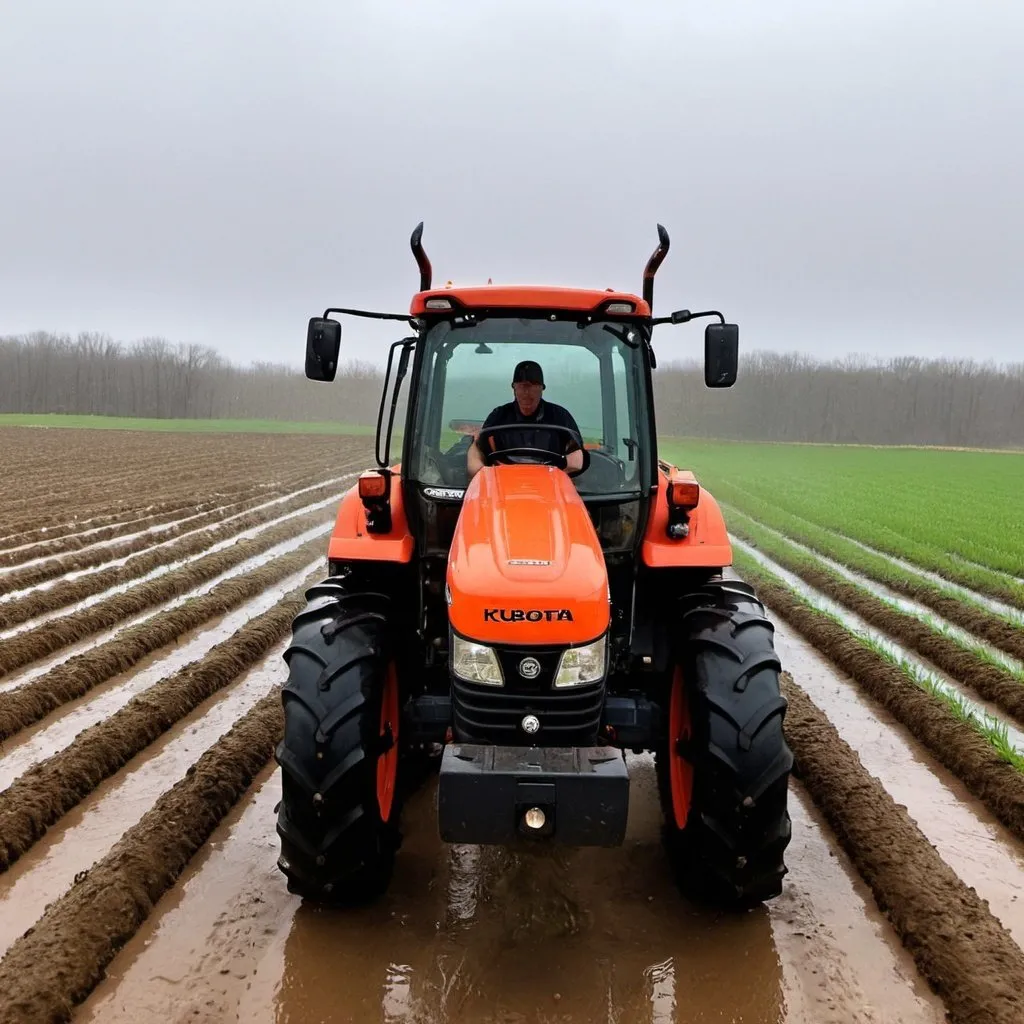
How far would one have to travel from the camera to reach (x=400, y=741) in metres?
3.93

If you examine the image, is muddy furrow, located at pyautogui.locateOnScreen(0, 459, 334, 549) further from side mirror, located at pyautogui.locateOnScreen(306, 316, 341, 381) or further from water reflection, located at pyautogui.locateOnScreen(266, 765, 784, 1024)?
water reflection, located at pyautogui.locateOnScreen(266, 765, 784, 1024)

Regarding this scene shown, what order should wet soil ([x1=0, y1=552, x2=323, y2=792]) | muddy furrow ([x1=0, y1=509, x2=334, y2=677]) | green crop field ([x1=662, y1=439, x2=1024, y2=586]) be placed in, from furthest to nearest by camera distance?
green crop field ([x1=662, y1=439, x2=1024, y2=586])
muddy furrow ([x1=0, y1=509, x2=334, y2=677])
wet soil ([x1=0, y1=552, x2=323, y2=792])

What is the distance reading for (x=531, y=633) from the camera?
3090 millimetres

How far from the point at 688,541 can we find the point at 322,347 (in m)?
1.86

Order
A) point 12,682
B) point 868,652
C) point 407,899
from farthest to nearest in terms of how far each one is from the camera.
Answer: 1. point 868,652
2. point 12,682
3. point 407,899

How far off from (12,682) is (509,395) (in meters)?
4.60

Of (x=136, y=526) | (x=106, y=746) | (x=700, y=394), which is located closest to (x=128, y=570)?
(x=136, y=526)

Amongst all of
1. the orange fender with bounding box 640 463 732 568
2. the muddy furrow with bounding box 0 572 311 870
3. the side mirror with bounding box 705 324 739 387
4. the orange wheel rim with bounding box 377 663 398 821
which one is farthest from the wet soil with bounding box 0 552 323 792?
the side mirror with bounding box 705 324 739 387

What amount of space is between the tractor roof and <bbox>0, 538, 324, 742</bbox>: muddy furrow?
3.84 meters

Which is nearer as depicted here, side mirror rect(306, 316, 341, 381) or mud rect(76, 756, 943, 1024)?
mud rect(76, 756, 943, 1024)

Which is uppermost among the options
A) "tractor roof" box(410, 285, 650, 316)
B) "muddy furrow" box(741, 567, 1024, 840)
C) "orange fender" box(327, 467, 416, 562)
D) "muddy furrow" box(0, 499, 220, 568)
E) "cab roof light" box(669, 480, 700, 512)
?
"tractor roof" box(410, 285, 650, 316)

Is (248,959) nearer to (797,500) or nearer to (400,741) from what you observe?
(400,741)

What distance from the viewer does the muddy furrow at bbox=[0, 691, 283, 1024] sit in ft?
9.85

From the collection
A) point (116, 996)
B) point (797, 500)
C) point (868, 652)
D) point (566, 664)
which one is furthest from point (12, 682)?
point (797, 500)
